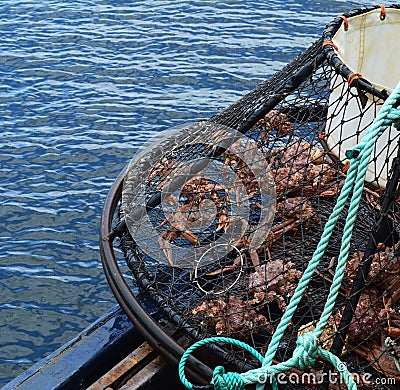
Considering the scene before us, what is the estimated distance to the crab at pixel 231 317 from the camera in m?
3.27

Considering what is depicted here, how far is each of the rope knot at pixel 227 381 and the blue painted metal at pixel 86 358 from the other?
1062mm

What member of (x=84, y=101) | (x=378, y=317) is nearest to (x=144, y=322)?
(x=378, y=317)

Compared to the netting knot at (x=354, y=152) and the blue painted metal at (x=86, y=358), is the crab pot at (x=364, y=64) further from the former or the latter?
the blue painted metal at (x=86, y=358)

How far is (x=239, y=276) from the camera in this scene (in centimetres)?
360

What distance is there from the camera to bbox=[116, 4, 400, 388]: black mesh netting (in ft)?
10.4

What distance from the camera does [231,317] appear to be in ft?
10.9

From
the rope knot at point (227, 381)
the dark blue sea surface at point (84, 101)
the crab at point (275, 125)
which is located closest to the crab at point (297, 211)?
the crab at point (275, 125)

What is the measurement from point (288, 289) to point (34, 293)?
3.21 meters

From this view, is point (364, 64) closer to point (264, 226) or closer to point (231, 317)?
point (264, 226)

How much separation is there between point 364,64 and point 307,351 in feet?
8.49

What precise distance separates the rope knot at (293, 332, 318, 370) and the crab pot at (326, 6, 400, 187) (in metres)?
1.25

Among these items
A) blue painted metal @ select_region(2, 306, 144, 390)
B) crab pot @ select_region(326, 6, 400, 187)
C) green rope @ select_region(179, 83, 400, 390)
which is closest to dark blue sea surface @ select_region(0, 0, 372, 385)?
blue painted metal @ select_region(2, 306, 144, 390)

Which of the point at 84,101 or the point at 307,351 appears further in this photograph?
the point at 84,101

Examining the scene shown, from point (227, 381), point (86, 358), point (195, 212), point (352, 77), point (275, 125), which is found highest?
point (352, 77)
